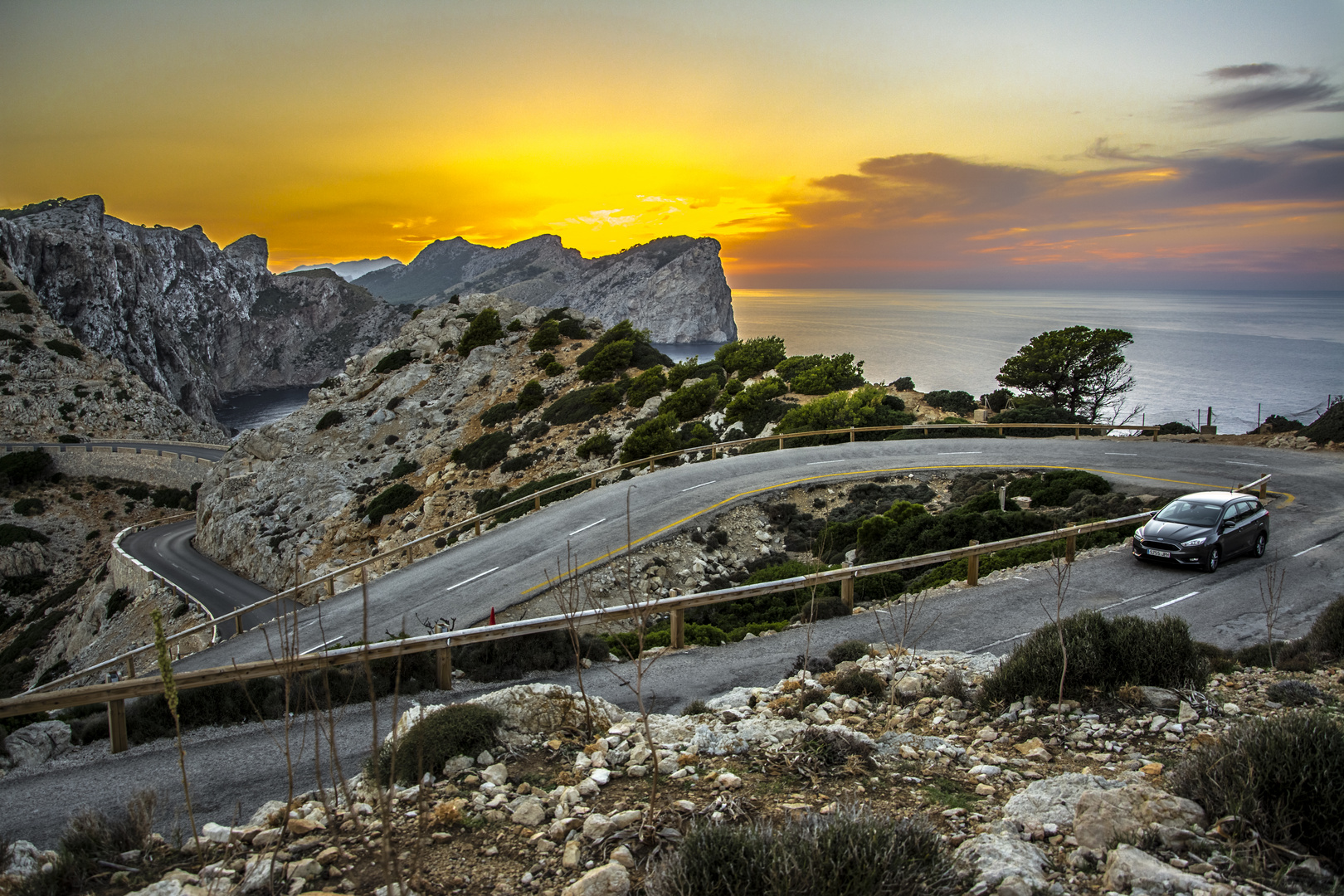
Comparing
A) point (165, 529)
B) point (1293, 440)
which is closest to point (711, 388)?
point (1293, 440)

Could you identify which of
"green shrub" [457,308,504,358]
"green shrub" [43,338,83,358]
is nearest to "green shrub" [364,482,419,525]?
"green shrub" [457,308,504,358]

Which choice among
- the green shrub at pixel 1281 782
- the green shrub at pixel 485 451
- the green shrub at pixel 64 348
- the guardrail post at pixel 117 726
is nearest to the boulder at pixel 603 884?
the green shrub at pixel 1281 782

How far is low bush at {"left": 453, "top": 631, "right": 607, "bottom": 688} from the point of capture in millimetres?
9328

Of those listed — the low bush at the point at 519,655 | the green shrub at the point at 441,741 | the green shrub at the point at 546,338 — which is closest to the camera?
the green shrub at the point at 441,741

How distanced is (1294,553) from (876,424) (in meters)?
19.0

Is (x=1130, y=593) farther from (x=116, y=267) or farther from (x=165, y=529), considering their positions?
(x=116, y=267)

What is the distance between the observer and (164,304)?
14238 cm

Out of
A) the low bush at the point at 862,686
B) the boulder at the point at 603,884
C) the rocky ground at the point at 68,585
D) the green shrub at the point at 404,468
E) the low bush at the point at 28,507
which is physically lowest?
the rocky ground at the point at 68,585

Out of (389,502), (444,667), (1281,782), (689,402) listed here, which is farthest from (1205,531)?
(389,502)

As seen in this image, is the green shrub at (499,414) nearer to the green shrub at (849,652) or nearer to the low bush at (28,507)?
the green shrub at (849,652)

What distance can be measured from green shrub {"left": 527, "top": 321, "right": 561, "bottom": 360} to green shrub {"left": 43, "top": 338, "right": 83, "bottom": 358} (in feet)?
202

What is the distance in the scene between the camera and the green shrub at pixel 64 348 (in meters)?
74.1

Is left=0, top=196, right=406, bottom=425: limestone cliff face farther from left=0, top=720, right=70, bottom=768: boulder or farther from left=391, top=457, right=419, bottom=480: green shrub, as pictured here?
left=0, top=720, right=70, bottom=768: boulder

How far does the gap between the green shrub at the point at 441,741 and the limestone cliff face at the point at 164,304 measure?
122669 millimetres
